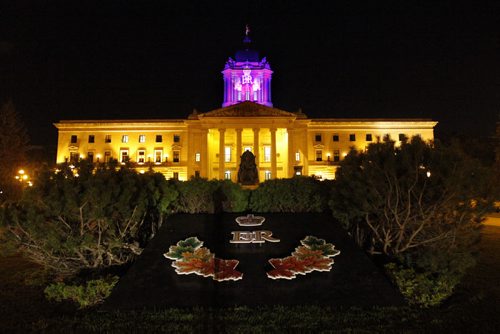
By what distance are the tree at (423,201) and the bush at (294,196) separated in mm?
3783

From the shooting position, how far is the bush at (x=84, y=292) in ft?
30.8

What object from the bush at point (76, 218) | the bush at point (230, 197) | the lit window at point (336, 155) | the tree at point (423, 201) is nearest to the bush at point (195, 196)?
the bush at point (230, 197)

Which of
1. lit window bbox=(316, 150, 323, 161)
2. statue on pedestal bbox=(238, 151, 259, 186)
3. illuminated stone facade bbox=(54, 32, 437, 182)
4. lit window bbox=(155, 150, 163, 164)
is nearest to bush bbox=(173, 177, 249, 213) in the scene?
statue on pedestal bbox=(238, 151, 259, 186)

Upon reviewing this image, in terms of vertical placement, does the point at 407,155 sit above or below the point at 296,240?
above

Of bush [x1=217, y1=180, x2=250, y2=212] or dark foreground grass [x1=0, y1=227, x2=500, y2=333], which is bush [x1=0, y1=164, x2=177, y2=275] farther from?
bush [x1=217, y1=180, x2=250, y2=212]

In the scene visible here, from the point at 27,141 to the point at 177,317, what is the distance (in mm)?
56704

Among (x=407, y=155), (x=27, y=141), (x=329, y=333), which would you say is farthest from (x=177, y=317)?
→ (x=27, y=141)

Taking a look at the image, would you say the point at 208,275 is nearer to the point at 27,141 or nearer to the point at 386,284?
the point at 386,284

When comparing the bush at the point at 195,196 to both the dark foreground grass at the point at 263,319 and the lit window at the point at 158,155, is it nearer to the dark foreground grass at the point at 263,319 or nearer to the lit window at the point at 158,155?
the dark foreground grass at the point at 263,319

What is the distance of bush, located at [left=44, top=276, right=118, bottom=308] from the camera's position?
9.40 meters

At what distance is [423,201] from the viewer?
39.7ft

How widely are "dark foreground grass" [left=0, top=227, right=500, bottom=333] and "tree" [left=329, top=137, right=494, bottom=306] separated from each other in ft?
5.17

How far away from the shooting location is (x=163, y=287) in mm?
8945

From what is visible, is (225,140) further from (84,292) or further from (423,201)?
(84,292)
